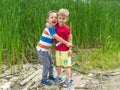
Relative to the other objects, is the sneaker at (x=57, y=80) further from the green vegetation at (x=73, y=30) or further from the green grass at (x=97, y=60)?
the green grass at (x=97, y=60)

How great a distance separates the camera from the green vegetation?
16.2ft

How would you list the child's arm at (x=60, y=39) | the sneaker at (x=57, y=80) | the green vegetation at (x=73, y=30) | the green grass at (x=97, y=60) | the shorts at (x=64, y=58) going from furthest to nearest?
the green grass at (x=97, y=60) → the green vegetation at (x=73, y=30) → the sneaker at (x=57, y=80) → the shorts at (x=64, y=58) → the child's arm at (x=60, y=39)

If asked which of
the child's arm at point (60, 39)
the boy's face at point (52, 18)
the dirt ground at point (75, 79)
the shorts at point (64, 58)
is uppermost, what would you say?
the boy's face at point (52, 18)

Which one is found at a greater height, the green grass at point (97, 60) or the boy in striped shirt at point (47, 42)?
the boy in striped shirt at point (47, 42)

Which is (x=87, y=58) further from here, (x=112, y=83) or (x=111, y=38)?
(x=112, y=83)

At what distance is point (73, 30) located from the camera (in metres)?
6.23

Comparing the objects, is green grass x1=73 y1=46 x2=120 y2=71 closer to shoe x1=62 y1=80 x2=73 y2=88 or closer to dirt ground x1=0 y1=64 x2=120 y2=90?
dirt ground x1=0 y1=64 x2=120 y2=90

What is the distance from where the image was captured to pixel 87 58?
5.86 m

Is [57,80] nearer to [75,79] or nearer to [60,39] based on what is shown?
[75,79]

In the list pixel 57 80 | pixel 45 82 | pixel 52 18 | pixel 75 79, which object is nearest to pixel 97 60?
pixel 75 79

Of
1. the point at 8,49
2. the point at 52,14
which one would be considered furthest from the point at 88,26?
the point at 52,14

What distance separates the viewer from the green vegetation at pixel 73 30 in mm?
4941

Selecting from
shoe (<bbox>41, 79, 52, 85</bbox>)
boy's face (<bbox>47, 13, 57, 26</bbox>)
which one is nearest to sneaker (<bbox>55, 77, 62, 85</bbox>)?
shoe (<bbox>41, 79, 52, 85</bbox>)

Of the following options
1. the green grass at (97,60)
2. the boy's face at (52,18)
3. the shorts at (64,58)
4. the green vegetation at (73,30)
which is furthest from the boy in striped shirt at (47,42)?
the green grass at (97,60)
